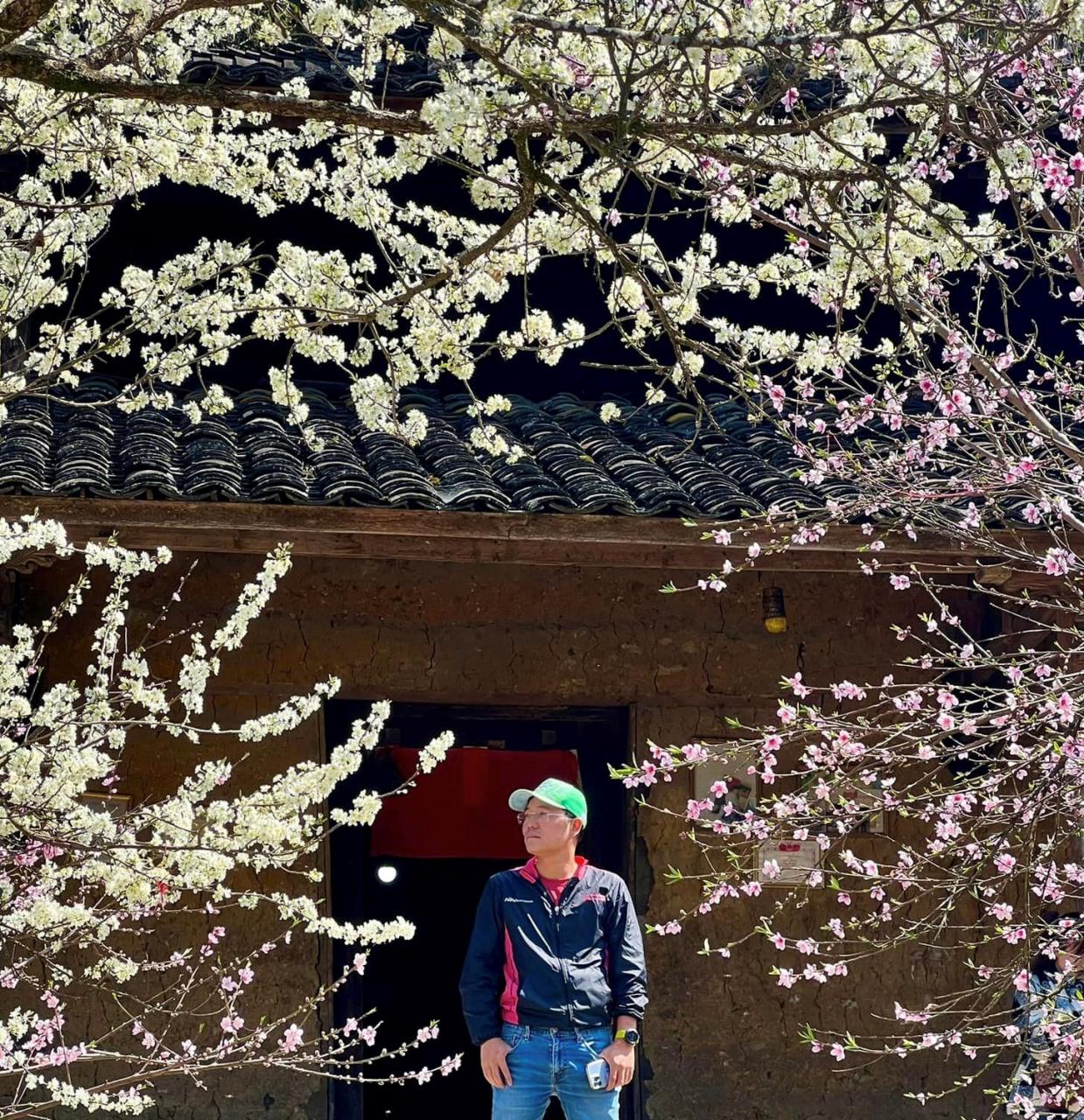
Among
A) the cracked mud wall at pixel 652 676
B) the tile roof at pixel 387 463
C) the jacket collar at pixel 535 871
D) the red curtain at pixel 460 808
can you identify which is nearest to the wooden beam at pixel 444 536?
the tile roof at pixel 387 463

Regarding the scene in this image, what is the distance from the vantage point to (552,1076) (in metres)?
4.97

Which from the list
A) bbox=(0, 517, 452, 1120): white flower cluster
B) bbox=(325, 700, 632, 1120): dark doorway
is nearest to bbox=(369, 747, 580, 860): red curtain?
bbox=(325, 700, 632, 1120): dark doorway

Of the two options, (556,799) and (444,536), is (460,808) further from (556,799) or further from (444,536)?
(556,799)

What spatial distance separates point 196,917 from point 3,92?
3340mm

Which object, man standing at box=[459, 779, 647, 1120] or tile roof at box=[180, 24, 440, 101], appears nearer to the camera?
man standing at box=[459, 779, 647, 1120]

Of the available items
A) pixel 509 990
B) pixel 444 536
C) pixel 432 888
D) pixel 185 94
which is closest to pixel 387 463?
pixel 444 536

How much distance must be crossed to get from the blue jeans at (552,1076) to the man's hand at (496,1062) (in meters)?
0.02

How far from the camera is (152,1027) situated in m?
6.74

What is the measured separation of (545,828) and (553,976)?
1.46 feet

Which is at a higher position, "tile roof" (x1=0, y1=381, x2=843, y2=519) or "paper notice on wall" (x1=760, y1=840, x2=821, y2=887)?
"tile roof" (x1=0, y1=381, x2=843, y2=519)

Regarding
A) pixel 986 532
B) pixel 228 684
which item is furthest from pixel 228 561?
pixel 986 532

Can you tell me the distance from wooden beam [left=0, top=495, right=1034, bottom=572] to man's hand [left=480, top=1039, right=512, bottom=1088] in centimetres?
191

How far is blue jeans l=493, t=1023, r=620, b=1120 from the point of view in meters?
4.94

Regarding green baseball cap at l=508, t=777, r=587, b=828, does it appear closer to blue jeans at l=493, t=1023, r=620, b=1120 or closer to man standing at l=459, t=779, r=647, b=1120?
man standing at l=459, t=779, r=647, b=1120
